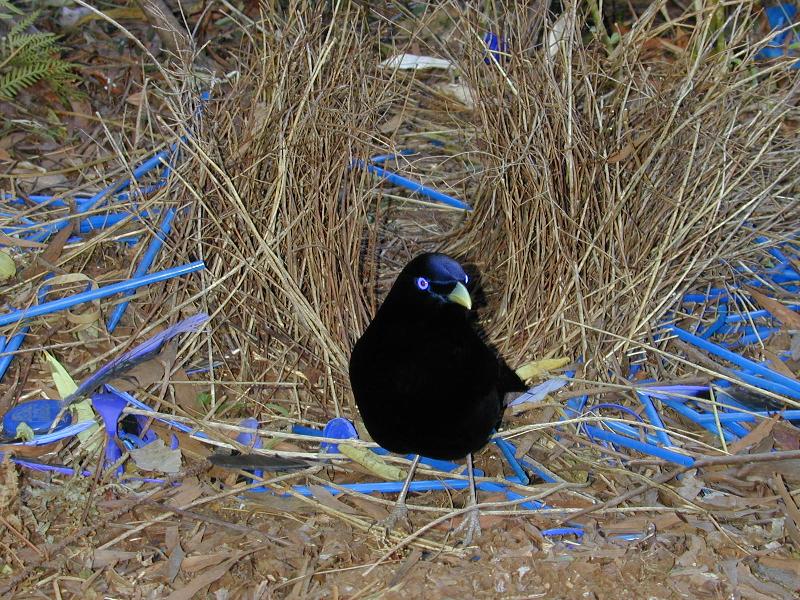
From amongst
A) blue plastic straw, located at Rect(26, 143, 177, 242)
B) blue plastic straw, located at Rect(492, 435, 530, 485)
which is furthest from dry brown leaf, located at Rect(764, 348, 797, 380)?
blue plastic straw, located at Rect(26, 143, 177, 242)

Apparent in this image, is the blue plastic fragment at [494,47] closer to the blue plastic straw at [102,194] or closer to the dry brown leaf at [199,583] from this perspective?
the blue plastic straw at [102,194]

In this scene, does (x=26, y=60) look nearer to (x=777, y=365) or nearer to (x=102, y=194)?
(x=102, y=194)

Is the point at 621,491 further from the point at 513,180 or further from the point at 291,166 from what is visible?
the point at 291,166

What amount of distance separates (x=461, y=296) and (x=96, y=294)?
159cm

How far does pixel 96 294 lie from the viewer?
3461mm

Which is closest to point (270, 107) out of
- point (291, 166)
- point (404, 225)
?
point (291, 166)

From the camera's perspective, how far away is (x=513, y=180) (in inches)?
138

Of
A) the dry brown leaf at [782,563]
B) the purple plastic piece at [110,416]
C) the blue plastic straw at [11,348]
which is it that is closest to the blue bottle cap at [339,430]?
the purple plastic piece at [110,416]

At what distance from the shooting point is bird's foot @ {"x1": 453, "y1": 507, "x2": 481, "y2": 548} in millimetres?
2963

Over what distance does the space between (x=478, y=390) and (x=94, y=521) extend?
1379 mm

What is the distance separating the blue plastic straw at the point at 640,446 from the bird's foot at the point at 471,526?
1.96 feet

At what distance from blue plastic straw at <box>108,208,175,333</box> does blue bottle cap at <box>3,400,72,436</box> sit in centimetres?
41

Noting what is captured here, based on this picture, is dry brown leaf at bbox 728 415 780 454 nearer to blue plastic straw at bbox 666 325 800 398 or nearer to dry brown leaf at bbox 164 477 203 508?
blue plastic straw at bbox 666 325 800 398

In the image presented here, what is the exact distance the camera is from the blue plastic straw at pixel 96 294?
11.2 ft
